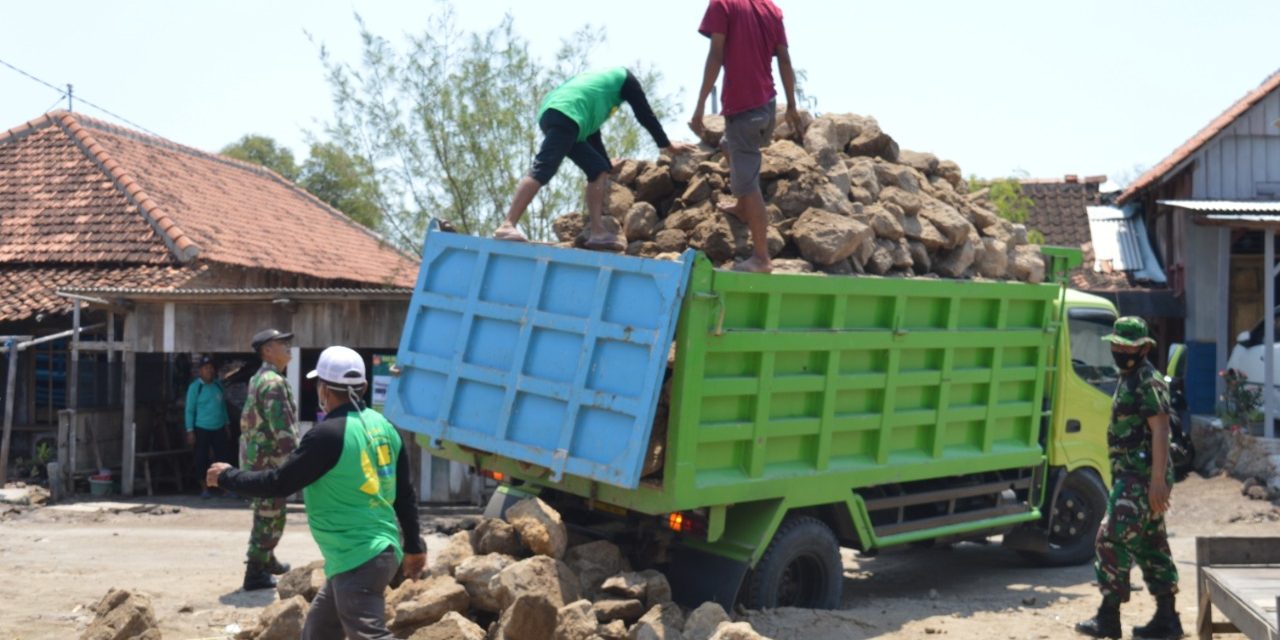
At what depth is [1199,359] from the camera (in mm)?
18359

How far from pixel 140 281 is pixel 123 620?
11342 mm

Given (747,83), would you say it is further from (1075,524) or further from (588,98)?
(1075,524)

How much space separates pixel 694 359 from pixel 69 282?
43.8 feet

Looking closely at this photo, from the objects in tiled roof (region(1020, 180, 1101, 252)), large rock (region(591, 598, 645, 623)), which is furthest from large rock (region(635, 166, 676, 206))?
tiled roof (region(1020, 180, 1101, 252))

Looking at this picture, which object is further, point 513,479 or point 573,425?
point 513,479

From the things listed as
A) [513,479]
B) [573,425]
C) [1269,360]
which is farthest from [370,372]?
[1269,360]

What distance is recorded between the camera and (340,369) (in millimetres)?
5531

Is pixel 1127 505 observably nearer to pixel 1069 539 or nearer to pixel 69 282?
pixel 1069 539

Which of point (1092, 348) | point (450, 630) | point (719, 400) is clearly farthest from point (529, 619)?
point (1092, 348)

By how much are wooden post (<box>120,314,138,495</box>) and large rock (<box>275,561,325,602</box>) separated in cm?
835

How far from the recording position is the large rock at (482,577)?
263 inches

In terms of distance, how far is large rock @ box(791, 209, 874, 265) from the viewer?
8070mm

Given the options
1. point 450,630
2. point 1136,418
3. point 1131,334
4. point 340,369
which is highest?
point 1131,334

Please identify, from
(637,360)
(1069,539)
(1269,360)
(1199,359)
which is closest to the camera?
(637,360)
